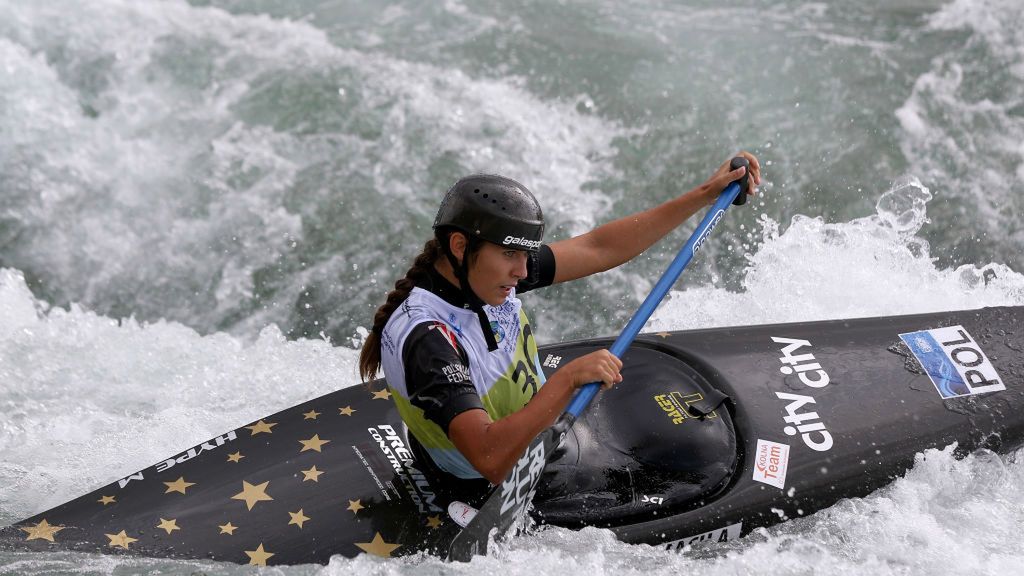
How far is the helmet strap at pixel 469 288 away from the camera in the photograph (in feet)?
9.32

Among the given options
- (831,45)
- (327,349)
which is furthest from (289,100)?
(831,45)

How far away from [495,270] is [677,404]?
0.99m

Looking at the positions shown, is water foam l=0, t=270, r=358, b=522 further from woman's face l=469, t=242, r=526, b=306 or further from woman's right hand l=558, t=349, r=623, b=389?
woman's right hand l=558, t=349, r=623, b=389

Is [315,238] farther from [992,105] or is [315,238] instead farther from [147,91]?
[992,105]

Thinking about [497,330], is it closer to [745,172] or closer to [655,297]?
[655,297]

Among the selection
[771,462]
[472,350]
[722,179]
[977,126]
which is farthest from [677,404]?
[977,126]

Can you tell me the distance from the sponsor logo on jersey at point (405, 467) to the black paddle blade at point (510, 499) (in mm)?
317

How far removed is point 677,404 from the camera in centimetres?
349

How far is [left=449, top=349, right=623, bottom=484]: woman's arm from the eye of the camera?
2648mm

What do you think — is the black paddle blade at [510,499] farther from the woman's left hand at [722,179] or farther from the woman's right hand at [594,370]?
the woman's left hand at [722,179]

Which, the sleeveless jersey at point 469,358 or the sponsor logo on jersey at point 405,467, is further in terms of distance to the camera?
the sponsor logo on jersey at point 405,467

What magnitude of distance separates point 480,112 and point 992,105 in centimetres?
364

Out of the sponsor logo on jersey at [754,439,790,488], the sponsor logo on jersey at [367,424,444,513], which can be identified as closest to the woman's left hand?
the sponsor logo on jersey at [754,439,790,488]

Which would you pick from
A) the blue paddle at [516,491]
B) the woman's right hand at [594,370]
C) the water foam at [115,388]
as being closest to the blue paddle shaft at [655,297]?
the blue paddle at [516,491]
